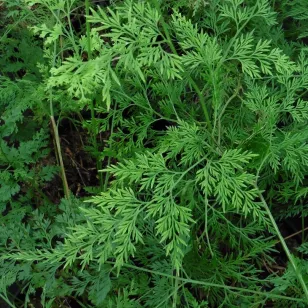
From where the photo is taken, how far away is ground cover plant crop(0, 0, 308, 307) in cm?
119

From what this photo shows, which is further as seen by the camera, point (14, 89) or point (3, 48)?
point (3, 48)

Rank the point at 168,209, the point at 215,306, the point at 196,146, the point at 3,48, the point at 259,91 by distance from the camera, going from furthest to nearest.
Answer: the point at 3,48
the point at 215,306
the point at 259,91
the point at 196,146
the point at 168,209

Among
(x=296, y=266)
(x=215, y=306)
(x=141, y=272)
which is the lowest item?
(x=215, y=306)

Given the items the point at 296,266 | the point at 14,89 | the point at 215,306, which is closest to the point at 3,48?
the point at 14,89

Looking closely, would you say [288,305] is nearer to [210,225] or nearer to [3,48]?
[210,225]

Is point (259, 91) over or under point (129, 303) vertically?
over

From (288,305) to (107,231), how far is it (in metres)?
0.66

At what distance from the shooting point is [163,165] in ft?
4.01

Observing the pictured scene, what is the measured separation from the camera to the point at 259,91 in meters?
1.43

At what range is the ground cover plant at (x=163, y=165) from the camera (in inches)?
46.7

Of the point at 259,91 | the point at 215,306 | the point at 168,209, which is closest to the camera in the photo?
the point at 168,209

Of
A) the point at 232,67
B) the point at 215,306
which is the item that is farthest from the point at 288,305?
the point at 232,67

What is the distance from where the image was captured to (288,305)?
152 cm

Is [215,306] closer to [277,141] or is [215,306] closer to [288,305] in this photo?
[288,305]
